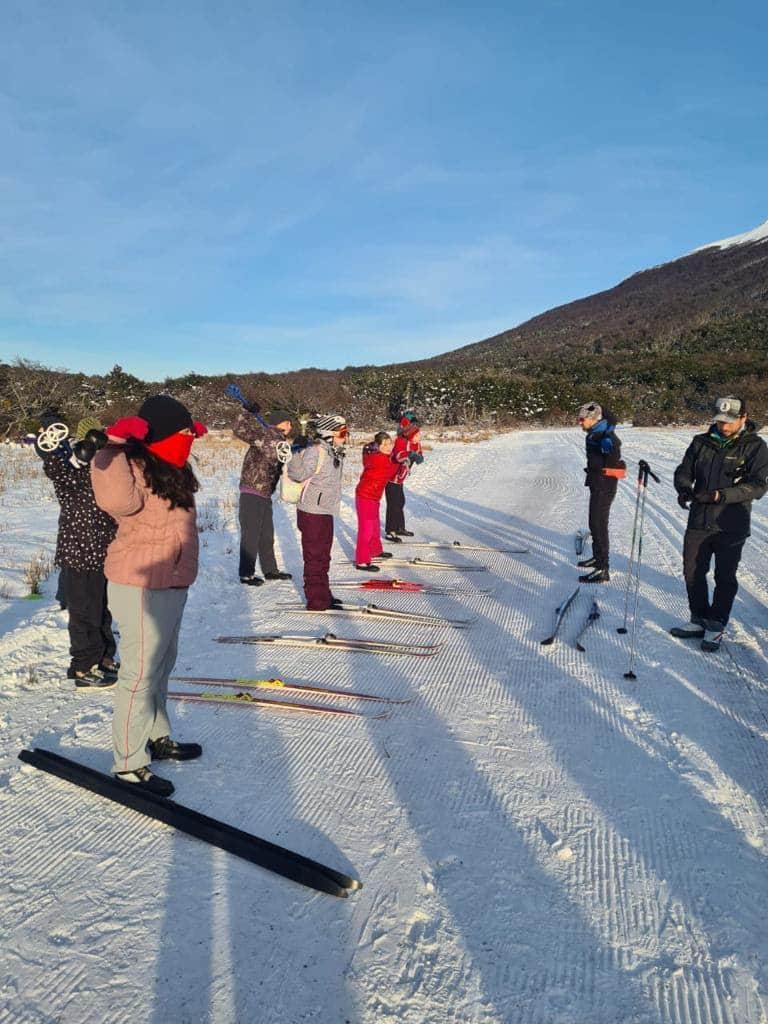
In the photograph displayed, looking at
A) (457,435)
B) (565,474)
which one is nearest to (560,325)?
(457,435)

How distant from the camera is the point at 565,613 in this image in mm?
5977

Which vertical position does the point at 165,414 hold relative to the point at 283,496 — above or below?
above

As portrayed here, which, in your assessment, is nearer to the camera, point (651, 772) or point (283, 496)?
point (651, 772)

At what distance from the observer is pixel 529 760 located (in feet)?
11.6

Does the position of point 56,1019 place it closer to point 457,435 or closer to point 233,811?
point 233,811

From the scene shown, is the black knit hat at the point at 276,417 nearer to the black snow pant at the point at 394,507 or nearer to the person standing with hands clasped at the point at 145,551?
the black snow pant at the point at 394,507

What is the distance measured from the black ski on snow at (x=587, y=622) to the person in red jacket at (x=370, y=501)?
2.71 m

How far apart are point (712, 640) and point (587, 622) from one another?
1.01 m

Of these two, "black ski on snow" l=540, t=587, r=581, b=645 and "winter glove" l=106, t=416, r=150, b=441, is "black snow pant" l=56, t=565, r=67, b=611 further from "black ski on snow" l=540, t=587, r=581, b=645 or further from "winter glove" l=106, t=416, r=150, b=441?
"black ski on snow" l=540, t=587, r=581, b=645

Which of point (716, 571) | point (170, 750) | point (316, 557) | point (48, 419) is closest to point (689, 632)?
point (716, 571)

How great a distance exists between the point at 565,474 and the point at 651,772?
527 inches

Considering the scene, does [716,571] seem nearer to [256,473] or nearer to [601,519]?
[601,519]

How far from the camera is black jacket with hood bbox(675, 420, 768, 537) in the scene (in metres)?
5.02

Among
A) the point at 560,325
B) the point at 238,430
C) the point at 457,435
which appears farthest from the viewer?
the point at 560,325
